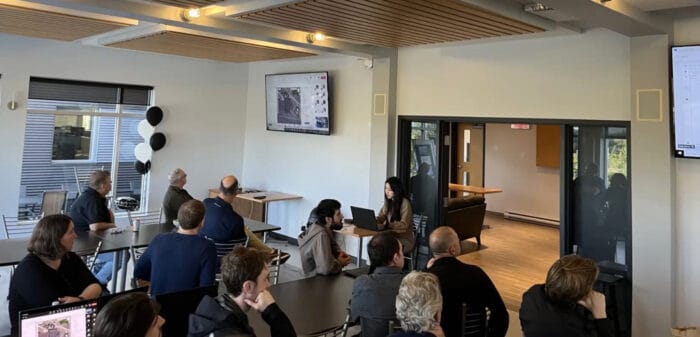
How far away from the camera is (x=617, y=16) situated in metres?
3.62

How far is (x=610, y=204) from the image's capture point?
4703 millimetres

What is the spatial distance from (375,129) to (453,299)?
382 cm

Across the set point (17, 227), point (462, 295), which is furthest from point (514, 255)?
point (17, 227)

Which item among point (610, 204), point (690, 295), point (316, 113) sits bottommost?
point (690, 295)

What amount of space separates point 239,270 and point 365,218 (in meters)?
3.05

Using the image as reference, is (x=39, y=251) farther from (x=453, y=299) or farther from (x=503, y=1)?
(x=503, y=1)

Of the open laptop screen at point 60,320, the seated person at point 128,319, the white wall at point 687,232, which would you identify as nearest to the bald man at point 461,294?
the seated person at point 128,319

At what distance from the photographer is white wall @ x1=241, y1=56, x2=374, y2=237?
6.93 meters

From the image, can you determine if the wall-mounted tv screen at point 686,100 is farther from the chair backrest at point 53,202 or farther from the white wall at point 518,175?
the chair backrest at point 53,202

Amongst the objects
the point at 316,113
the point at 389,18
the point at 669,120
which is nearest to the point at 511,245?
the point at 316,113

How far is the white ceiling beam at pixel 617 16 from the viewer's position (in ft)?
10.9

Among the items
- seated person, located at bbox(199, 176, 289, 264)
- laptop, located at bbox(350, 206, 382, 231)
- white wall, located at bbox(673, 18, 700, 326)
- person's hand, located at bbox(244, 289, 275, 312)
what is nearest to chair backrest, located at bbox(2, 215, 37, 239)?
seated person, located at bbox(199, 176, 289, 264)

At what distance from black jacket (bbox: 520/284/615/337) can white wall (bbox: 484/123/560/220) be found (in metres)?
7.99

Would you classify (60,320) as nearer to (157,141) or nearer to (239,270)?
(239,270)
